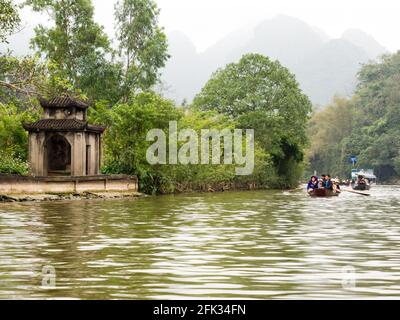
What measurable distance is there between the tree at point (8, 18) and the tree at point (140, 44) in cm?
3302

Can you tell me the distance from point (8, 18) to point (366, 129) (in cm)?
7948

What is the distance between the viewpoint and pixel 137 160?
52.5 metres

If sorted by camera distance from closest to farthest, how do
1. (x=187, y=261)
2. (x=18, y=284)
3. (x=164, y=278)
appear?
(x=18, y=284) → (x=164, y=278) → (x=187, y=261)

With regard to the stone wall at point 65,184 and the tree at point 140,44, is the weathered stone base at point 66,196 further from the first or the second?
the tree at point 140,44

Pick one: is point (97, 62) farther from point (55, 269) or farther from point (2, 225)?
point (55, 269)

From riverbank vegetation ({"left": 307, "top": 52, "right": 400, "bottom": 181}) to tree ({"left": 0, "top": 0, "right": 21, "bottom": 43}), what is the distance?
7429 centimetres

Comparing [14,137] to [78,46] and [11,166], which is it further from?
[78,46]

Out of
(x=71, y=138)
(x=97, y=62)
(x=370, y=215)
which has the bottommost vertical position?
(x=370, y=215)

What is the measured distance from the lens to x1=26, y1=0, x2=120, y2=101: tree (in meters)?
71.0

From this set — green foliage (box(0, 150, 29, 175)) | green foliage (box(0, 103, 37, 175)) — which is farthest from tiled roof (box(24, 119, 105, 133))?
green foliage (box(0, 103, 37, 175))

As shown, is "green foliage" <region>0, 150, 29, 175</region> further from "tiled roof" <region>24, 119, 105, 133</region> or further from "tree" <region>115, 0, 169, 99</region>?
"tree" <region>115, 0, 169, 99</region>

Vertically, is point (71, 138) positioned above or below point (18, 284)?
above
